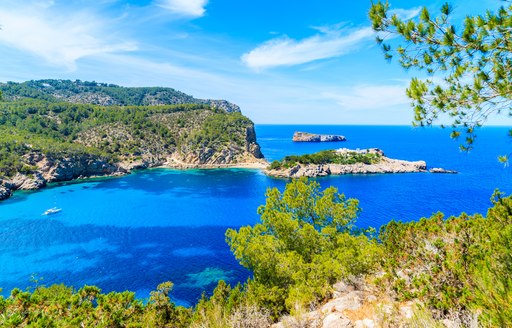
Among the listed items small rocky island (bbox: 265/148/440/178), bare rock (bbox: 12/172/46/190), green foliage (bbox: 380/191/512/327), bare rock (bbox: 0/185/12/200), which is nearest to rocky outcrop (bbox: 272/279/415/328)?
green foliage (bbox: 380/191/512/327)

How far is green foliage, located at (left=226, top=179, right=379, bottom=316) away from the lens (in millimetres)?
10891

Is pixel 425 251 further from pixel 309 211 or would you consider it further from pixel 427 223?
pixel 309 211

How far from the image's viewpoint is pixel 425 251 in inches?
312

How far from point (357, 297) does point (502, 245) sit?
387 centimetres

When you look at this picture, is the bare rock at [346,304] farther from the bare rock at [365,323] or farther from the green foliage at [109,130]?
the green foliage at [109,130]

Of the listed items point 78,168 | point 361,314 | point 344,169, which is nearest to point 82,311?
point 361,314

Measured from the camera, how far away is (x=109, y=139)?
309ft

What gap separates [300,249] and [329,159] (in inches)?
2795

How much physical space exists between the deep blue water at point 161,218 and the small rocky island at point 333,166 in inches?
197

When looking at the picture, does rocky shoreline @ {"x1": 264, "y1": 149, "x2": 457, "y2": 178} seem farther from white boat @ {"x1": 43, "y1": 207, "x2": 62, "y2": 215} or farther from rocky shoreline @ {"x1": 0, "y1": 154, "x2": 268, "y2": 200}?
white boat @ {"x1": 43, "y1": 207, "x2": 62, "y2": 215}

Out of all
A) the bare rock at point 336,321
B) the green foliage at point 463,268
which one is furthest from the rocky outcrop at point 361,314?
the green foliage at point 463,268

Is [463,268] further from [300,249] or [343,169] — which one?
[343,169]

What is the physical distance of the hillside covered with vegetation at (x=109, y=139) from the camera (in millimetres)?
72438

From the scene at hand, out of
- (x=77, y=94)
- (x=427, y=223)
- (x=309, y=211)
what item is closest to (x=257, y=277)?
(x=309, y=211)
